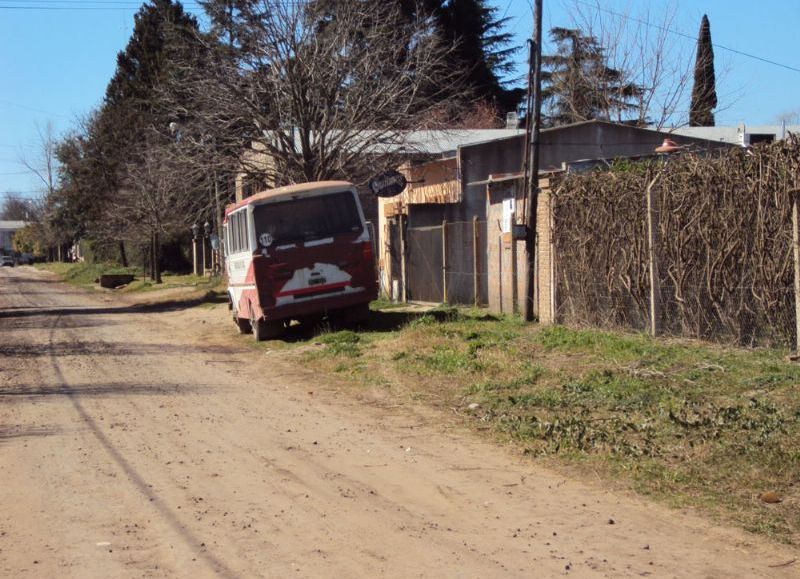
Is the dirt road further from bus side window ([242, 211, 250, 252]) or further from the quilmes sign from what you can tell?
the quilmes sign

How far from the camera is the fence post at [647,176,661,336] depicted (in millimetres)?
12641

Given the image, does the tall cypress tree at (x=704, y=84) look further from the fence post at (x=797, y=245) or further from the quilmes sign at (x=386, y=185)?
the fence post at (x=797, y=245)

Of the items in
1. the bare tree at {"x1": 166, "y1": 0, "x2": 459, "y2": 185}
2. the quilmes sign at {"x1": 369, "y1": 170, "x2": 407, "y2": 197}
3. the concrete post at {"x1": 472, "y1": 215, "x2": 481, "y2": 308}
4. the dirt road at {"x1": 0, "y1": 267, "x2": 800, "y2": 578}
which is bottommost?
the dirt road at {"x1": 0, "y1": 267, "x2": 800, "y2": 578}

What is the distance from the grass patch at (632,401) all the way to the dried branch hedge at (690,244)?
0.41 meters

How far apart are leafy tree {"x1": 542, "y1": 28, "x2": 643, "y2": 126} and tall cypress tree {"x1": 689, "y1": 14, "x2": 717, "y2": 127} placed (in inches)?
105

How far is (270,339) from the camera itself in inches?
722

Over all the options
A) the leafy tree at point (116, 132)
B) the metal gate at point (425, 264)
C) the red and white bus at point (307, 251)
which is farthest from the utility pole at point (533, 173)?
the leafy tree at point (116, 132)

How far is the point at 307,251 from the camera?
1706cm

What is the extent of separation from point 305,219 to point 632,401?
30.0 feet

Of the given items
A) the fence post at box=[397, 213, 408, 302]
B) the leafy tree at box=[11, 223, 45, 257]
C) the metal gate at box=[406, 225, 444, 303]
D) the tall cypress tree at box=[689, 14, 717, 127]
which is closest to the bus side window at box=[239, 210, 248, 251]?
the metal gate at box=[406, 225, 444, 303]

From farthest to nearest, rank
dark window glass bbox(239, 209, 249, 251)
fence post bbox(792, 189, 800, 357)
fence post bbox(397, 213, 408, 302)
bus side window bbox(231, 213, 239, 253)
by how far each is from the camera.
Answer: fence post bbox(397, 213, 408, 302)
bus side window bbox(231, 213, 239, 253)
dark window glass bbox(239, 209, 249, 251)
fence post bbox(792, 189, 800, 357)

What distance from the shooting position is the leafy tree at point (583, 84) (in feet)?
137

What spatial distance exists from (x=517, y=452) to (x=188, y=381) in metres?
6.21

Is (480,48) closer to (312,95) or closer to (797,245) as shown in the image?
(312,95)
